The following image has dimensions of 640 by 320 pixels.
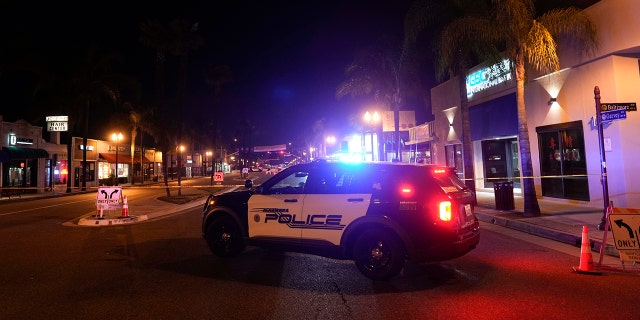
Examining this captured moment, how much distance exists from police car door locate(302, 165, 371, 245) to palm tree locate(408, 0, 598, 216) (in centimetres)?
890

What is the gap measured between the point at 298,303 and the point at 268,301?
1.33 ft

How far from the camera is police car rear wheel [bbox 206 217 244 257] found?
775cm

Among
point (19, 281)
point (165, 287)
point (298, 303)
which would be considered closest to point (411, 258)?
point (298, 303)

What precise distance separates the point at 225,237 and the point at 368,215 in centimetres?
305

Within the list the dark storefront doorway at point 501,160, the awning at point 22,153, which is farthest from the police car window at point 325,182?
the awning at point 22,153

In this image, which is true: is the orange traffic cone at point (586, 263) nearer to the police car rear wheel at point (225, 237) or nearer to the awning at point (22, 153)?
the police car rear wheel at point (225, 237)

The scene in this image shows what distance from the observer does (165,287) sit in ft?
19.9

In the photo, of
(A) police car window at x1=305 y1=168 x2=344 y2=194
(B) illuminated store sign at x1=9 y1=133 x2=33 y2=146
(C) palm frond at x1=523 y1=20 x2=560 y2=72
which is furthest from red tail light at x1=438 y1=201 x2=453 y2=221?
(B) illuminated store sign at x1=9 y1=133 x2=33 y2=146

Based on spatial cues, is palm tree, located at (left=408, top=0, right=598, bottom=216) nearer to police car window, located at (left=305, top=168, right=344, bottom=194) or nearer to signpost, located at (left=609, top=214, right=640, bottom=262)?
signpost, located at (left=609, top=214, right=640, bottom=262)

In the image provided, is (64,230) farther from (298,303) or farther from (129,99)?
(129,99)

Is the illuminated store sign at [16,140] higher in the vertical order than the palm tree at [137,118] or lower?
lower

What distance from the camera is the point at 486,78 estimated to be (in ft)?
68.5

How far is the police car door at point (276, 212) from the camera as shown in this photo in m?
6.99

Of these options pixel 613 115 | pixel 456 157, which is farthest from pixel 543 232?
pixel 456 157
